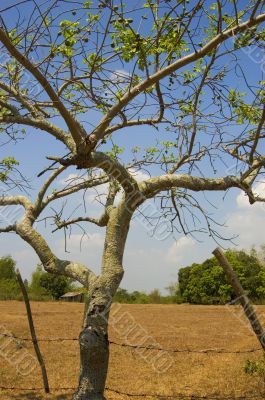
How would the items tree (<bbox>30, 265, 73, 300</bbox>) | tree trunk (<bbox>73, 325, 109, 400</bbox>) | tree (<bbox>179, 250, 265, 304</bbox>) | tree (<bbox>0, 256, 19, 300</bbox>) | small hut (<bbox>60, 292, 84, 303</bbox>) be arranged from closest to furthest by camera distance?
1. tree trunk (<bbox>73, 325, 109, 400</bbox>)
2. tree (<bbox>0, 256, 19, 300</bbox>)
3. tree (<bbox>179, 250, 265, 304</bbox>)
4. small hut (<bbox>60, 292, 84, 303</bbox>)
5. tree (<bbox>30, 265, 73, 300</bbox>)

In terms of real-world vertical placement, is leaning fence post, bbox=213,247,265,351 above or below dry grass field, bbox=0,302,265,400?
above

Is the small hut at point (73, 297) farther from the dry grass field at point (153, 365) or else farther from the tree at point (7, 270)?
the dry grass field at point (153, 365)

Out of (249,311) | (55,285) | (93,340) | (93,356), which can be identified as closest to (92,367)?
(93,356)

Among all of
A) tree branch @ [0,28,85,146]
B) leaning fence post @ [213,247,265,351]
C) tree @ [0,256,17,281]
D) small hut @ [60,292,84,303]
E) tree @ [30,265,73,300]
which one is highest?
tree @ [0,256,17,281]

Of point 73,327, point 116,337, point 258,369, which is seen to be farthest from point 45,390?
point 73,327

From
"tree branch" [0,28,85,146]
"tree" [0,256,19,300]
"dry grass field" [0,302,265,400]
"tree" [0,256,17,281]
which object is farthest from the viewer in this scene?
"tree" [0,256,17,281]

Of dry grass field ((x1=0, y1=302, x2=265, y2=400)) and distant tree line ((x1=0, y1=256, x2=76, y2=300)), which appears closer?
dry grass field ((x1=0, y1=302, x2=265, y2=400))

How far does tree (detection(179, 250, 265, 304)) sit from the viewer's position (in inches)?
1409

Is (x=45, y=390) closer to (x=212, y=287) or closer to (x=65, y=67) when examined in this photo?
(x=65, y=67)

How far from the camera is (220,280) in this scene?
36.6 meters

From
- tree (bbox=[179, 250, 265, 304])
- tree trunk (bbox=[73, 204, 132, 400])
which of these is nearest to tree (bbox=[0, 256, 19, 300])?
tree (bbox=[179, 250, 265, 304])

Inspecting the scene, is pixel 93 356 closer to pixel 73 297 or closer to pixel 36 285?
pixel 73 297

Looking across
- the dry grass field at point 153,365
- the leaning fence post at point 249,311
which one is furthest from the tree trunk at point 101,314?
the dry grass field at point 153,365

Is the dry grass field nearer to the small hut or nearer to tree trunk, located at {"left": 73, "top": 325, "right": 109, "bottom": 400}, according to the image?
tree trunk, located at {"left": 73, "top": 325, "right": 109, "bottom": 400}
